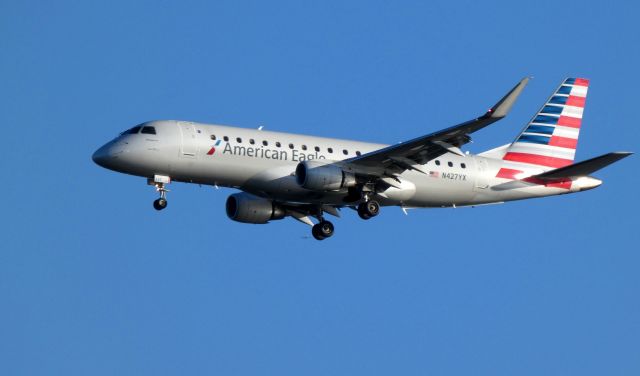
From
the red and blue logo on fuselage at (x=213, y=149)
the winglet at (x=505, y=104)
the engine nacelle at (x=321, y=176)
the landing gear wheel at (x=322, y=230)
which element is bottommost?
the landing gear wheel at (x=322, y=230)

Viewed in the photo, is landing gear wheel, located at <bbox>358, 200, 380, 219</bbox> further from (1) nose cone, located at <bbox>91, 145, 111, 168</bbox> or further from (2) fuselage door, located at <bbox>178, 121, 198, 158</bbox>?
(1) nose cone, located at <bbox>91, 145, 111, 168</bbox>

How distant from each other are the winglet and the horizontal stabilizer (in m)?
6.08

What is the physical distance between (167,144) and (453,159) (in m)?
12.9

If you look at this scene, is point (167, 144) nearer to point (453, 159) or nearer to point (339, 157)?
point (339, 157)

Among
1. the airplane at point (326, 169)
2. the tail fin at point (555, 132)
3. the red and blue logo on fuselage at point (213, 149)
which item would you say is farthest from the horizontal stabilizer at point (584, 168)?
the red and blue logo on fuselage at point (213, 149)

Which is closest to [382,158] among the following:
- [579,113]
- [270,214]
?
[270,214]

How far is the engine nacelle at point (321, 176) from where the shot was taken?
55.2 meters

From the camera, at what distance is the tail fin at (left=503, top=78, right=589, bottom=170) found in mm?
62431

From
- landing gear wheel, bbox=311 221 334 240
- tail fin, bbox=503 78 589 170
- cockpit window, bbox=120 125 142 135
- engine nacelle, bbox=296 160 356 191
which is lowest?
landing gear wheel, bbox=311 221 334 240

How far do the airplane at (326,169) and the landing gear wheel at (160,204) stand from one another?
52mm

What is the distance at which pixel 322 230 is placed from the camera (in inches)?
2388

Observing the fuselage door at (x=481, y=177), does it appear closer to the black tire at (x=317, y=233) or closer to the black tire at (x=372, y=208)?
the black tire at (x=372, y=208)

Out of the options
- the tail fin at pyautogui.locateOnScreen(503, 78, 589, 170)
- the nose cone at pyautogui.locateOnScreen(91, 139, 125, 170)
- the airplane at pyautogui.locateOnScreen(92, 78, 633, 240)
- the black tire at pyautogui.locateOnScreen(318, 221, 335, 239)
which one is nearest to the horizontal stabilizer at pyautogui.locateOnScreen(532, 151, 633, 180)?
the airplane at pyautogui.locateOnScreen(92, 78, 633, 240)

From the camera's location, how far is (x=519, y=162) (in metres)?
61.9
